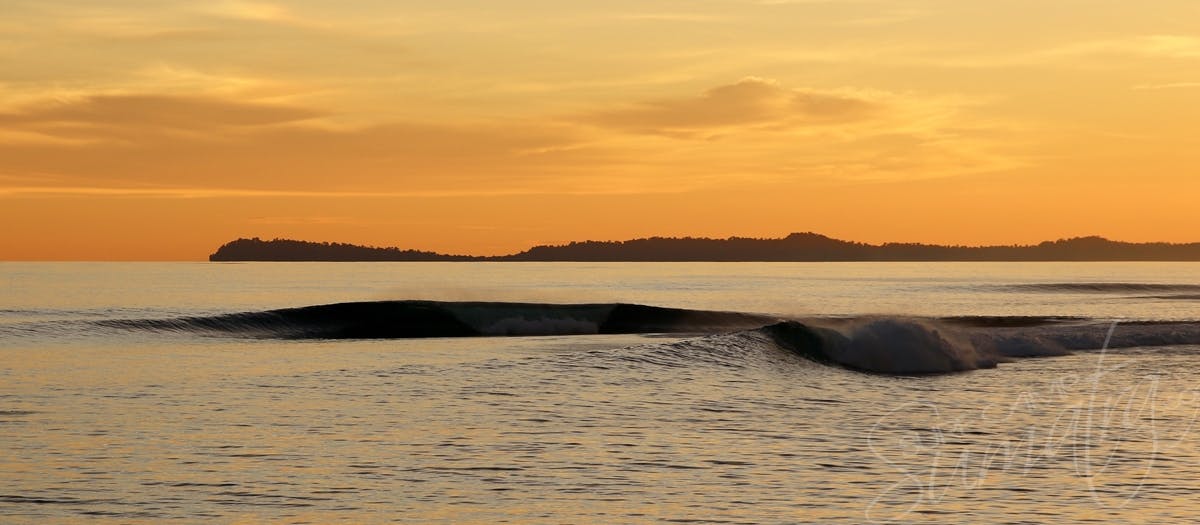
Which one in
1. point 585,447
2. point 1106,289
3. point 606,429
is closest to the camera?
point 585,447

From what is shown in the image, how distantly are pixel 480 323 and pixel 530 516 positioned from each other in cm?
3751

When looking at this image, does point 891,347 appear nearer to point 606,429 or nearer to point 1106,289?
point 606,429

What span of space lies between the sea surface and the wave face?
5.68 m

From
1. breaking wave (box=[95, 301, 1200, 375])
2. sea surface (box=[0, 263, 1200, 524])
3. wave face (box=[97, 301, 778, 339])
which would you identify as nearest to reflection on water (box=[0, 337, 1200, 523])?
sea surface (box=[0, 263, 1200, 524])

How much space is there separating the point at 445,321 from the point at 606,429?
32.0 metres

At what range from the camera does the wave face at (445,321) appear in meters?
47.5

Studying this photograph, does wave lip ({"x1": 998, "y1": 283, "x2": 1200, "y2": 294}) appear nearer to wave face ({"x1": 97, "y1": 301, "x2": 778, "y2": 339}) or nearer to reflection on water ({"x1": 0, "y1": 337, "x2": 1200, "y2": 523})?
wave face ({"x1": 97, "y1": 301, "x2": 778, "y2": 339})

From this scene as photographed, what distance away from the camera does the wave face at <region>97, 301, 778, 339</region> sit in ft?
156

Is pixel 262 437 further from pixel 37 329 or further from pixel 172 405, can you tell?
pixel 37 329

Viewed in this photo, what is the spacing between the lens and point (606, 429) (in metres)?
19.2

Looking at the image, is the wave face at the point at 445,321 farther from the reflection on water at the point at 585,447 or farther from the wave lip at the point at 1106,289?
the wave lip at the point at 1106,289

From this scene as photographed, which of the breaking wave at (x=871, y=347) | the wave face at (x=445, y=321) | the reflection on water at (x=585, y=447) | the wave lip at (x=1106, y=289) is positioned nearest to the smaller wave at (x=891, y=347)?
the breaking wave at (x=871, y=347)

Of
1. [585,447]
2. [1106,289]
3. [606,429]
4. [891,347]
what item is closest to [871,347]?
[891,347]

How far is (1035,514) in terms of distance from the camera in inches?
527
